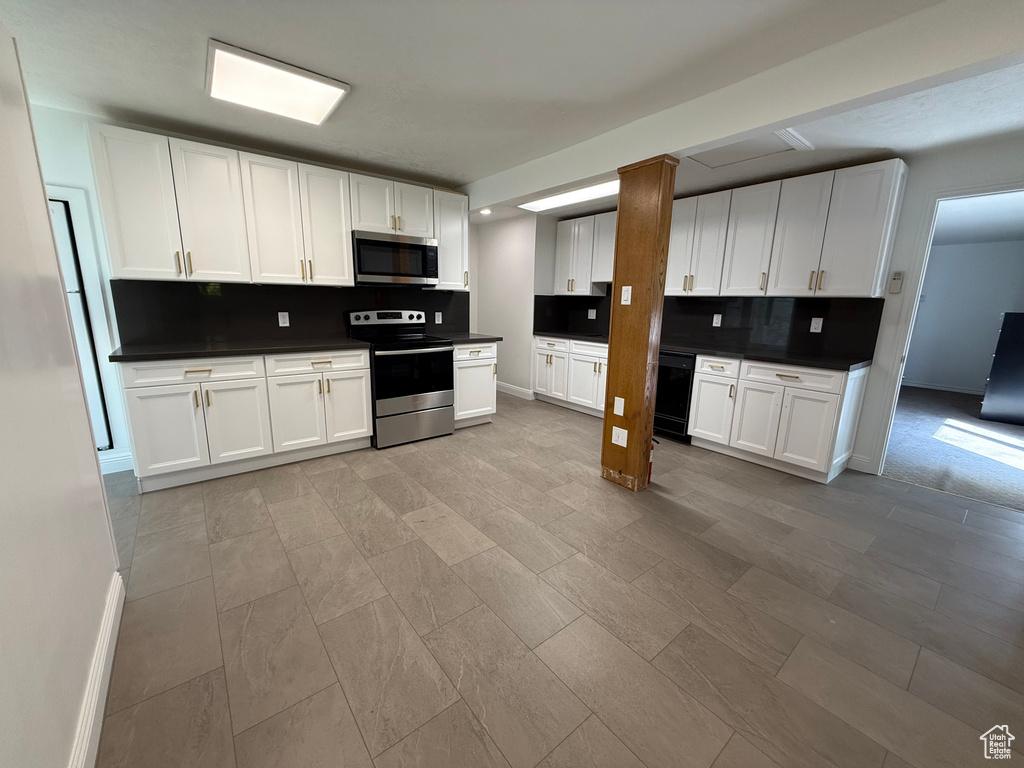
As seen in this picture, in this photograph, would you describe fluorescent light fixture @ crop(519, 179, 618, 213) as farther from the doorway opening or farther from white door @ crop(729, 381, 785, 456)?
the doorway opening

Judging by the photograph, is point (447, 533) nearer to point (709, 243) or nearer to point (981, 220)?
point (709, 243)

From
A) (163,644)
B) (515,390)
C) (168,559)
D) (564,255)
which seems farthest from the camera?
(515,390)

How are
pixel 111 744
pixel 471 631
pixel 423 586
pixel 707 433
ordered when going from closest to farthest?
pixel 111 744 < pixel 471 631 < pixel 423 586 < pixel 707 433

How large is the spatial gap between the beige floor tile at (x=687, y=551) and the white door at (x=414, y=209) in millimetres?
3147

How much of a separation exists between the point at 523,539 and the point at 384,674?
3.26 feet

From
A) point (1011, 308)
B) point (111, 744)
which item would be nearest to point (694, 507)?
point (111, 744)

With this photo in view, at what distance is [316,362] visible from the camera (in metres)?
3.17

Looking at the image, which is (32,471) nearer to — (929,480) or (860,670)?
(860,670)

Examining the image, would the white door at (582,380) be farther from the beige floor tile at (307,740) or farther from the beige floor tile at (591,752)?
the beige floor tile at (307,740)

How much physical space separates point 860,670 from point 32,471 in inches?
110

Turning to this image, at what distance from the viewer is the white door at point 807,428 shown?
9.82ft

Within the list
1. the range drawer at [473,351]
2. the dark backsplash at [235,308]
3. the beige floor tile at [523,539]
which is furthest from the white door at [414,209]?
the beige floor tile at [523,539]

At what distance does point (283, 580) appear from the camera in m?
1.92

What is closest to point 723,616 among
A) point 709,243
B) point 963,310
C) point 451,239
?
point 709,243
